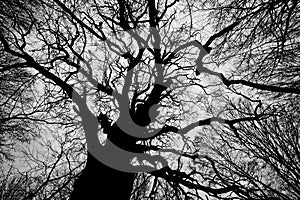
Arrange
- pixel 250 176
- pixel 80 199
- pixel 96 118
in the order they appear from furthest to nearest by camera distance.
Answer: pixel 250 176
pixel 96 118
pixel 80 199

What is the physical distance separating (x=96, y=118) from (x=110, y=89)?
3.45 feet

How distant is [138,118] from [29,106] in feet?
10.2

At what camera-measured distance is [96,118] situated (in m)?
3.44

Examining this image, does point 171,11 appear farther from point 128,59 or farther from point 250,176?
point 250,176

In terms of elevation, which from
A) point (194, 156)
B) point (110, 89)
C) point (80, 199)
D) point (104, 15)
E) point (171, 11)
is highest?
point (171, 11)

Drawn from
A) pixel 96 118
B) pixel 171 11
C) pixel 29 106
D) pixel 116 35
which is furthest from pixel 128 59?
pixel 29 106

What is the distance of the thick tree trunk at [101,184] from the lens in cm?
294

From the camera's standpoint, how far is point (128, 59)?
15.4ft

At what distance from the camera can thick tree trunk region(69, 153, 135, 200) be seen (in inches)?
116

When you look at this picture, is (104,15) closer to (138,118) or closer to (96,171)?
(138,118)

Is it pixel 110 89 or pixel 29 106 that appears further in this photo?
pixel 29 106

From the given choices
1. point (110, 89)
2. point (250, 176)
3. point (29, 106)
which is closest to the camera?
point (110, 89)

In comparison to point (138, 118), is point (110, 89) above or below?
above

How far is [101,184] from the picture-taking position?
9.90 feet
